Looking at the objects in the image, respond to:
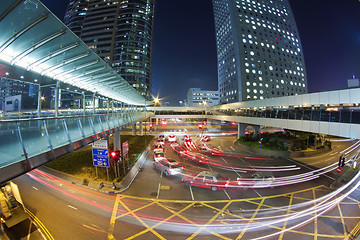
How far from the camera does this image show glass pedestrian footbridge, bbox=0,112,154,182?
15.5 feet

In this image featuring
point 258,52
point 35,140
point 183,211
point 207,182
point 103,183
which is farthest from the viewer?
point 258,52

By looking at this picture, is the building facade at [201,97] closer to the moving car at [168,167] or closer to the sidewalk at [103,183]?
the moving car at [168,167]

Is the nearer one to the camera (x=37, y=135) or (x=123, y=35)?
(x=37, y=135)

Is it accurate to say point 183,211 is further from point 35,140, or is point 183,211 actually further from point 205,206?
point 35,140

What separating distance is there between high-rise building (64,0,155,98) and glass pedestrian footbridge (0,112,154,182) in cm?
6325

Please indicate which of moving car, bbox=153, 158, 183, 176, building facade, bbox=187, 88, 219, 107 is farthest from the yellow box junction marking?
building facade, bbox=187, 88, 219, 107

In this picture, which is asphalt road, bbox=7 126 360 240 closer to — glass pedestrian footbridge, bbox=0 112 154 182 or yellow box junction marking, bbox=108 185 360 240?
yellow box junction marking, bbox=108 185 360 240

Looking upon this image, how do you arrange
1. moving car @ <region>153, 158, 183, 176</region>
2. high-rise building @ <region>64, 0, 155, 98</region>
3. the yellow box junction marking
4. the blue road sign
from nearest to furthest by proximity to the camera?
the yellow box junction marking → the blue road sign → moving car @ <region>153, 158, 183, 176</region> → high-rise building @ <region>64, 0, 155, 98</region>

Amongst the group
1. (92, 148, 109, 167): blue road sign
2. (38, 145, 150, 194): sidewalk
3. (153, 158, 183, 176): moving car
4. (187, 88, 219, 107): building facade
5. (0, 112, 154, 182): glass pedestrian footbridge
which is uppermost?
(187, 88, 219, 107): building facade

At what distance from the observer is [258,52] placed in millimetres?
61594

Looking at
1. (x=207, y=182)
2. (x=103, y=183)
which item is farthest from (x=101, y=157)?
(x=207, y=182)

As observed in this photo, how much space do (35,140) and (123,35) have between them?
255 ft

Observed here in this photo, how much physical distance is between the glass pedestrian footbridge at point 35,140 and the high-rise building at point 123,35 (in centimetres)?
6325

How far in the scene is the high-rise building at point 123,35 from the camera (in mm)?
68250
